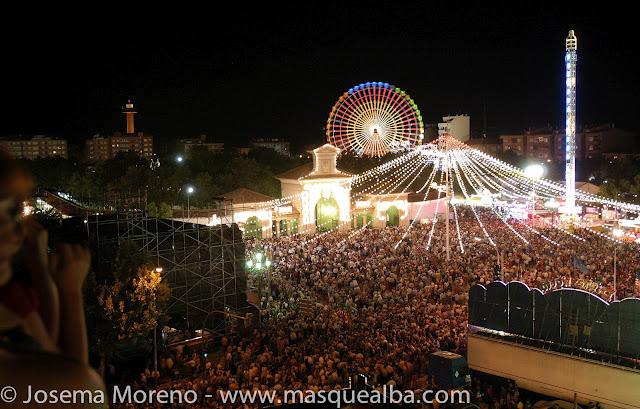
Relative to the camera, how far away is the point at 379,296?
1644 centimetres

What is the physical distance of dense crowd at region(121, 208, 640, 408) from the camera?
11445mm

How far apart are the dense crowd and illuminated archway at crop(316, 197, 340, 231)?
19.5 feet

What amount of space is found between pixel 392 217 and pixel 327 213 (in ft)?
15.2

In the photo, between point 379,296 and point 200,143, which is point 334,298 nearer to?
point 379,296

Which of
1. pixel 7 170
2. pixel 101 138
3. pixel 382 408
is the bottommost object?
pixel 382 408

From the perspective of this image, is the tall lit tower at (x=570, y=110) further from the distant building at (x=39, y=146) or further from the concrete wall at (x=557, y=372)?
the distant building at (x=39, y=146)

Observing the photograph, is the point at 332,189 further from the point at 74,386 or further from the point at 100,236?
the point at 74,386

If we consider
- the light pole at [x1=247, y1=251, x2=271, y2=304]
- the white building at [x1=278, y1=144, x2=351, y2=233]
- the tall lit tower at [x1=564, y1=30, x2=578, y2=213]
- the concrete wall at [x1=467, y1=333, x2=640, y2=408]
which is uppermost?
the tall lit tower at [x1=564, y1=30, x2=578, y2=213]

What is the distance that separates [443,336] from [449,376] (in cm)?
219

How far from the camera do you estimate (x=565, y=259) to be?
69.2ft

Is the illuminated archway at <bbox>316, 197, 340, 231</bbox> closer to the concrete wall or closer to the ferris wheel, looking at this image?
the ferris wheel

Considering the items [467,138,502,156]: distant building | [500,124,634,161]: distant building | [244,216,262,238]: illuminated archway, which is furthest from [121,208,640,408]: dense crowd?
[467,138,502,156]: distant building

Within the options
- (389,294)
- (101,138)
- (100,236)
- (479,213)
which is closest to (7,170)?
(100,236)

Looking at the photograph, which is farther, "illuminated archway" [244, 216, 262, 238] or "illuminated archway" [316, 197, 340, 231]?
"illuminated archway" [316, 197, 340, 231]
